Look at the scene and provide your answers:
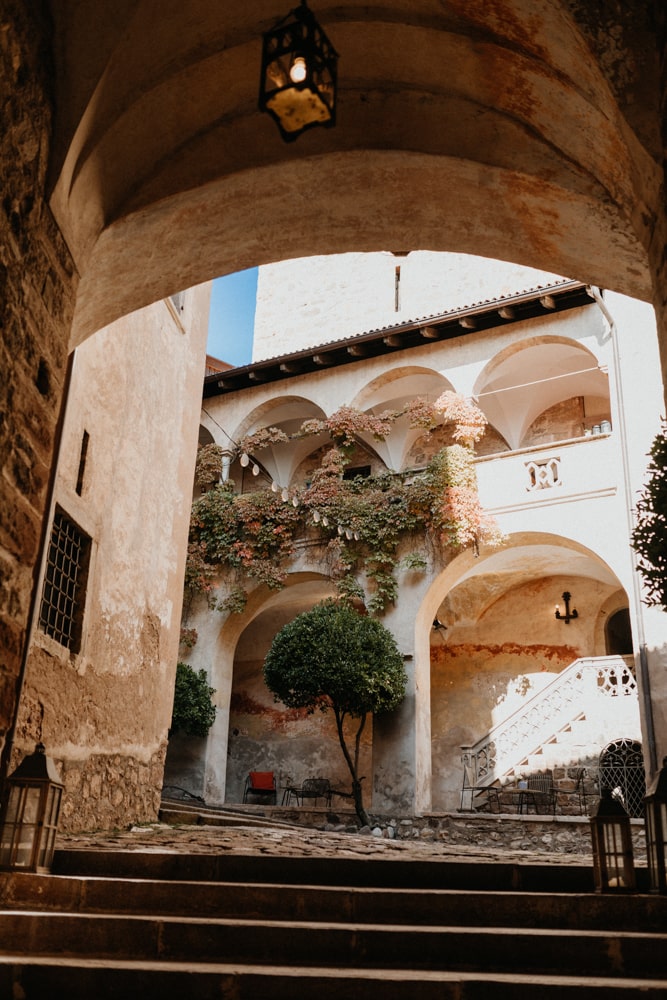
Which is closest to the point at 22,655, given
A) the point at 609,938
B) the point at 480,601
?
the point at 609,938

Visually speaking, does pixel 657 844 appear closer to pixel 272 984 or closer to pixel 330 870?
pixel 330 870

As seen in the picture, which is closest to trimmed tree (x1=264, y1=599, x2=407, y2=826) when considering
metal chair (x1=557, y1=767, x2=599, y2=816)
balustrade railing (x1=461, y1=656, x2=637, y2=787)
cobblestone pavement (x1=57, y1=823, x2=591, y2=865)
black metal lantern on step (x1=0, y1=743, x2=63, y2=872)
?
balustrade railing (x1=461, y1=656, x2=637, y2=787)

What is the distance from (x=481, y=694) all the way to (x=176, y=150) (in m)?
13.7

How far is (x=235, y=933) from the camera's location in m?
3.71

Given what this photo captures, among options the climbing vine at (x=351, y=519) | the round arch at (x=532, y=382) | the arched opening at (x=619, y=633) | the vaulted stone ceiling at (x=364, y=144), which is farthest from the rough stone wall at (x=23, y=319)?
the arched opening at (x=619, y=633)

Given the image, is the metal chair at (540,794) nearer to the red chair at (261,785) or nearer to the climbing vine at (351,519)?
the climbing vine at (351,519)

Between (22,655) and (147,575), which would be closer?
(22,655)

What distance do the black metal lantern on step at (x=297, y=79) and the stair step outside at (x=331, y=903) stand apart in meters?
3.46

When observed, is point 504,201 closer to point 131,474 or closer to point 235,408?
point 131,474

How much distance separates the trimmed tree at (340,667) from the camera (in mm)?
13125

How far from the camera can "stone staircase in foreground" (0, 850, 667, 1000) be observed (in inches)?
126

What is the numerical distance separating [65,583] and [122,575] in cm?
98

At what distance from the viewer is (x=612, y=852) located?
14.4 feet

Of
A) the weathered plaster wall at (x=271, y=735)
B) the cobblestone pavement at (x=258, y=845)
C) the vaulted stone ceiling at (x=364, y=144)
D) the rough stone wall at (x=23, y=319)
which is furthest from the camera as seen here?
the weathered plaster wall at (x=271, y=735)
